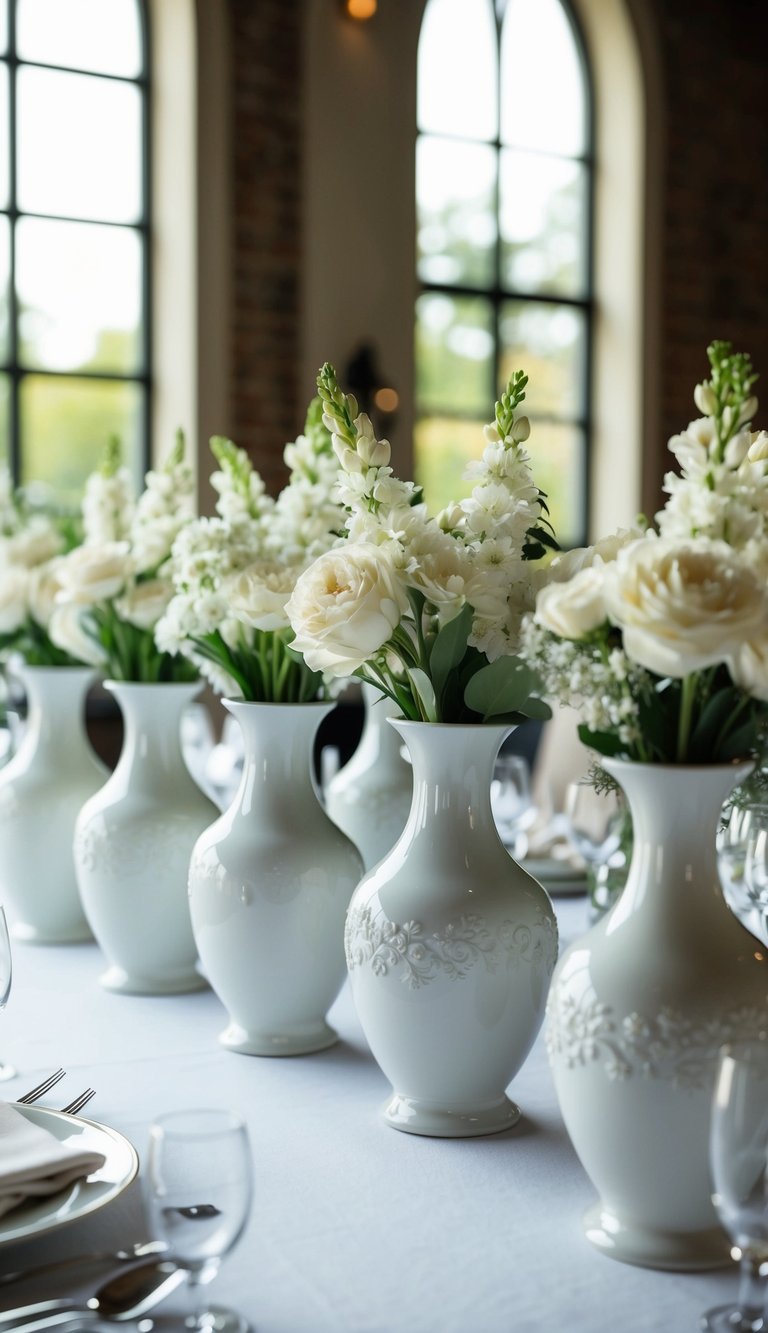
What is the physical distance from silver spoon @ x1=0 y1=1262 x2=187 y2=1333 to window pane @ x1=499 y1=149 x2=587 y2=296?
Answer: 5207mm

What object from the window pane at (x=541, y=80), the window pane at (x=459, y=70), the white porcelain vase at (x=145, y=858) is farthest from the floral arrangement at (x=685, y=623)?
the window pane at (x=541, y=80)

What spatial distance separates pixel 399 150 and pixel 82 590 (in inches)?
150

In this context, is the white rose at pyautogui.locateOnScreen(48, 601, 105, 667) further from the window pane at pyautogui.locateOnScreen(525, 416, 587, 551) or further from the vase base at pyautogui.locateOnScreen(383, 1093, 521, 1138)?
the window pane at pyautogui.locateOnScreen(525, 416, 587, 551)

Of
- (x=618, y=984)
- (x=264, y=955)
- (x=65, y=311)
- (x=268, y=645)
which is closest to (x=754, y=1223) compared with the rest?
(x=618, y=984)

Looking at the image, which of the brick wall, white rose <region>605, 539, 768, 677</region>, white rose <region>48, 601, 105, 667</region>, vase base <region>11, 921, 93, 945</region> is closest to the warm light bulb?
the brick wall

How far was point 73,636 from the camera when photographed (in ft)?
5.49

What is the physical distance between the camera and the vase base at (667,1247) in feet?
2.86

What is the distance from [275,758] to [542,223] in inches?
190

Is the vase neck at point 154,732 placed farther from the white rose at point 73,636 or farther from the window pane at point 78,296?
the window pane at point 78,296

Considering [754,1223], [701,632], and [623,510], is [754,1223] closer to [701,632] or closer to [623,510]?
[701,632]

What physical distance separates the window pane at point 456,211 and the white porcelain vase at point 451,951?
4.45 meters

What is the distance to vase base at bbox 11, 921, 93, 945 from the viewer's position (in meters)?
1.70

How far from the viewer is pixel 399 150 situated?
16.3 ft

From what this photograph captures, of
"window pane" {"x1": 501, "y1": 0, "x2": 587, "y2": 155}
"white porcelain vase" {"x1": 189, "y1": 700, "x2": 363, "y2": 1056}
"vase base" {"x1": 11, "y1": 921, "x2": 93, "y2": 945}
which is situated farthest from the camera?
"window pane" {"x1": 501, "y1": 0, "x2": 587, "y2": 155}
